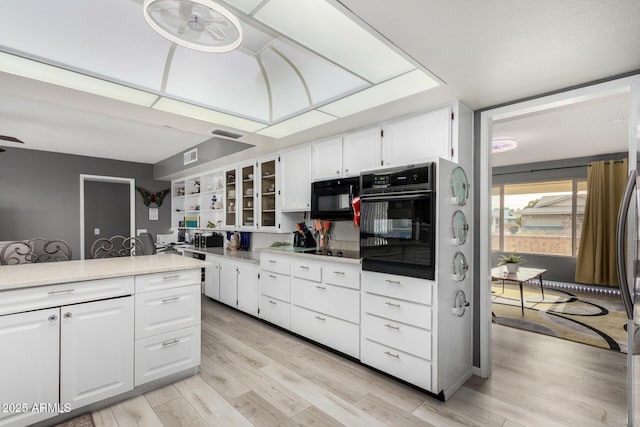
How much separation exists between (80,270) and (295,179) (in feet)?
7.79

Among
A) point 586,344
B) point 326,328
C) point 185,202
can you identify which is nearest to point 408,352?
point 326,328

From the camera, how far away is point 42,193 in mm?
5586

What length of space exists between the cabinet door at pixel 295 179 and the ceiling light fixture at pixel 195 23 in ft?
6.63

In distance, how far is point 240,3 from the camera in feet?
5.08

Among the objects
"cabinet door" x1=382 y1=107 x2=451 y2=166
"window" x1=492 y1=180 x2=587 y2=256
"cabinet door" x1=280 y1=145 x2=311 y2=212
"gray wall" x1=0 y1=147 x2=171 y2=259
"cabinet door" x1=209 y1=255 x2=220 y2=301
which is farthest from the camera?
"window" x1=492 y1=180 x2=587 y2=256

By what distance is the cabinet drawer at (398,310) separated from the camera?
2.28 meters

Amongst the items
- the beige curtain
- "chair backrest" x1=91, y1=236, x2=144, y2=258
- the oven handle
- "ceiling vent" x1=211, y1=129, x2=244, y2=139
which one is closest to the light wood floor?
"chair backrest" x1=91, y1=236, x2=144, y2=258

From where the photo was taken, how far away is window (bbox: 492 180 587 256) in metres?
6.25

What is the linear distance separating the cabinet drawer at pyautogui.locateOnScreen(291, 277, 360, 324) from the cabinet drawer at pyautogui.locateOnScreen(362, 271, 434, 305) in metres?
0.21

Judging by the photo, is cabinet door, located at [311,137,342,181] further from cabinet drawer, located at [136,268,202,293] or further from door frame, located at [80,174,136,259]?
door frame, located at [80,174,136,259]

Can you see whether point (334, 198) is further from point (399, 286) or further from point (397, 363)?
point (397, 363)

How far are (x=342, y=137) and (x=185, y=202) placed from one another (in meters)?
4.88

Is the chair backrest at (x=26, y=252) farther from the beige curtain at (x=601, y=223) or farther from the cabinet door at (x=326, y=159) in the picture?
the beige curtain at (x=601, y=223)

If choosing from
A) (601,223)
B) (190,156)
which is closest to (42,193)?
(190,156)
